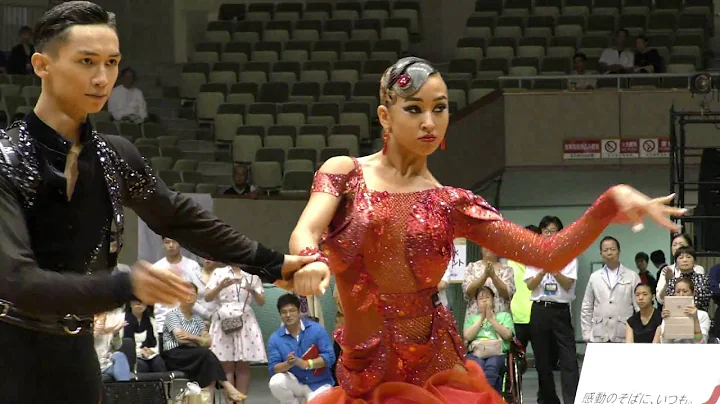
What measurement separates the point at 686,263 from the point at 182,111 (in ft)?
36.3

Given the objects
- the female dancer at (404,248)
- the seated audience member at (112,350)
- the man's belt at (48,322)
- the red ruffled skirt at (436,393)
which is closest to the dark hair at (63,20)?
the man's belt at (48,322)

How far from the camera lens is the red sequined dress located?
405cm

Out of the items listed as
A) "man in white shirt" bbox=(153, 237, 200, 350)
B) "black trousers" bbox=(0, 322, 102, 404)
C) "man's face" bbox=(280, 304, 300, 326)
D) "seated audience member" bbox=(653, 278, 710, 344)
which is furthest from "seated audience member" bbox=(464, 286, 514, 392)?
"black trousers" bbox=(0, 322, 102, 404)

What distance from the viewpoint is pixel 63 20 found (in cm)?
292

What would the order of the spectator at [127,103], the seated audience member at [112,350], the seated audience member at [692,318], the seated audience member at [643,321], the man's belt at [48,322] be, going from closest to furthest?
the man's belt at [48,322] < the seated audience member at [692,318] < the seated audience member at [112,350] < the seated audience member at [643,321] < the spectator at [127,103]

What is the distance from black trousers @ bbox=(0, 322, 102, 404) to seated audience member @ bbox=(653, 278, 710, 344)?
285 inches

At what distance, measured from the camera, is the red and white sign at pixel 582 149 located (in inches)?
659

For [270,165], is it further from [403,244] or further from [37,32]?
[37,32]

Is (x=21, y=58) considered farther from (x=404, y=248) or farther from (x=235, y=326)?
(x=404, y=248)

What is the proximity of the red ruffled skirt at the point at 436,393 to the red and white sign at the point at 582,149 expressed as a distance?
513 inches

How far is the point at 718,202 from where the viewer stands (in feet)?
41.7

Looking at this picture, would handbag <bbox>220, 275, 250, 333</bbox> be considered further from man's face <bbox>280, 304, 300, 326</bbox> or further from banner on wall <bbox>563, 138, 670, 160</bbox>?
banner on wall <bbox>563, 138, 670, 160</bbox>

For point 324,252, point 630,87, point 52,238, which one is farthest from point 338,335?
point 630,87

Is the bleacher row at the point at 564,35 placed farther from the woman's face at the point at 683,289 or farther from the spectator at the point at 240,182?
the woman's face at the point at 683,289
